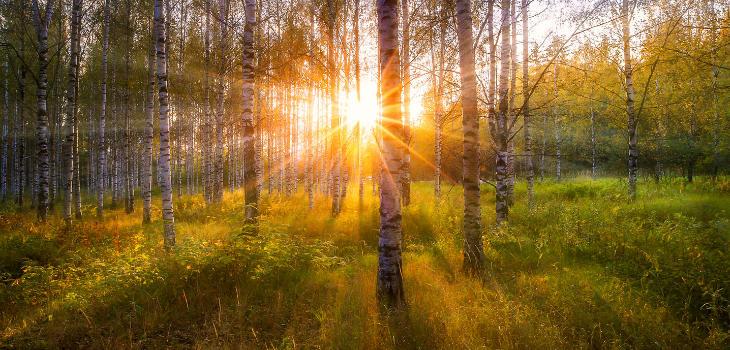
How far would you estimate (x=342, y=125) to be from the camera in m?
13.3

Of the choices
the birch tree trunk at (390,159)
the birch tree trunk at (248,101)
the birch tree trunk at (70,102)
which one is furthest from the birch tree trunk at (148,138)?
the birch tree trunk at (390,159)

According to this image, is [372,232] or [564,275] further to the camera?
[372,232]

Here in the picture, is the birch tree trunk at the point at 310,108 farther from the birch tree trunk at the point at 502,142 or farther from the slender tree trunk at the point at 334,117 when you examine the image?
the birch tree trunk at the point at 502,142

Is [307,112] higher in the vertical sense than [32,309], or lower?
higher

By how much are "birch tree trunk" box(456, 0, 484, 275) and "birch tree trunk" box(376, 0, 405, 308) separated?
1.43 meters

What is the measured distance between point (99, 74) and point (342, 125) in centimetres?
1875

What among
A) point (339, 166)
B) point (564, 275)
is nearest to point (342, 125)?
point (339, 166)

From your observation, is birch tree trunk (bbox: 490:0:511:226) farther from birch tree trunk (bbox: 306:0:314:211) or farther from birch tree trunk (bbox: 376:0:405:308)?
birch tree trunk (bbox: 306:0:314:211)

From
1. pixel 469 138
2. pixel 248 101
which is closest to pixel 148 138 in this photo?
pixel 248 101

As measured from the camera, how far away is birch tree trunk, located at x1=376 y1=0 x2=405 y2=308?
4051 mm

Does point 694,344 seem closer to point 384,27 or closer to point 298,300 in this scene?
point 298,300

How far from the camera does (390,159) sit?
4133 millimetres

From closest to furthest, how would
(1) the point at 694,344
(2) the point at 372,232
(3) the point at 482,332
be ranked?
(1) the point at 694,344
(3) the point at 482,332
(2) the point at 372,232

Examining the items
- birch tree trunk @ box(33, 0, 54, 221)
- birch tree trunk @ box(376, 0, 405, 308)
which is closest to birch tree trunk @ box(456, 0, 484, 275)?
birch tree trunk @ box(376, 0, 405, 308)
